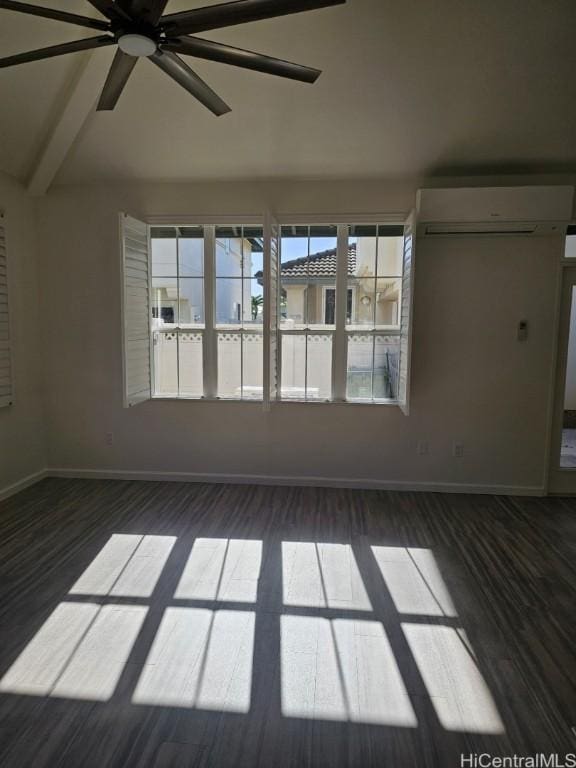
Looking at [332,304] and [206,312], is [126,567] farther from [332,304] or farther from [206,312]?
[332,304]

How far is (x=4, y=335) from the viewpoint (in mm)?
3682

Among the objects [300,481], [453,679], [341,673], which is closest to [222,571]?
[341,673]

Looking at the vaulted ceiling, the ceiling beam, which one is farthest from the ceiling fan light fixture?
the ceiling beam

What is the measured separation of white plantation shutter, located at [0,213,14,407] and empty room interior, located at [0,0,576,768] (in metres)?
0.02

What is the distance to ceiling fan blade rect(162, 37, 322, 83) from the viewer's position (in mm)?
1822

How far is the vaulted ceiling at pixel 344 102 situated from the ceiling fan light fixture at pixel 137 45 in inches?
46.1

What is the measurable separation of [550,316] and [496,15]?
2259 millimetres

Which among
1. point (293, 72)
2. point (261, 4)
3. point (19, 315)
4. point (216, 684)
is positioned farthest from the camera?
point (19, 315)

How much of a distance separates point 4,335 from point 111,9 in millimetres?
2918

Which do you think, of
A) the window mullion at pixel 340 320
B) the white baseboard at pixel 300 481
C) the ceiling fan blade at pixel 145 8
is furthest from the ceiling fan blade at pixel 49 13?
the white baseboard at pixel 300 481

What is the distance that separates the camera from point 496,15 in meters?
2.57

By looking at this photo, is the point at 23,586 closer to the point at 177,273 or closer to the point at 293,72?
the point at 177,273

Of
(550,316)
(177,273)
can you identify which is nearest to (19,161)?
(177,273)

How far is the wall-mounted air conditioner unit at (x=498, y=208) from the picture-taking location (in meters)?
3.37
